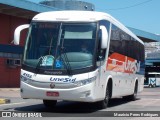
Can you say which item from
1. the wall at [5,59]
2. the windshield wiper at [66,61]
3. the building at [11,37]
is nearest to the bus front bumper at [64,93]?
the windshield wiper at [66,61]

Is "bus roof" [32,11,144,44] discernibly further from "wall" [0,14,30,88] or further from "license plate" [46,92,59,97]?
"wall" [0,14,30,88]

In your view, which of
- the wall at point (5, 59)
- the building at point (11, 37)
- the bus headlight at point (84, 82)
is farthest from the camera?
the wall at point (5, 59)

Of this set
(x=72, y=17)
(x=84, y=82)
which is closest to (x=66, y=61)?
(x=84, y=82)

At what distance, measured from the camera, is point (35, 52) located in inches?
536

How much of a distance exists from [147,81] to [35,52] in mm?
50986

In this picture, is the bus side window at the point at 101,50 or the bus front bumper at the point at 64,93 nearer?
the bus front bumper at the point at 64,93

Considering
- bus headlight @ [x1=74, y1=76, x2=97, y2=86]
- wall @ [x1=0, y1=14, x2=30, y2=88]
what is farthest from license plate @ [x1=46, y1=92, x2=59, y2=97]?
wall @ [x1=0, y1=14, x2=30, y2=88]

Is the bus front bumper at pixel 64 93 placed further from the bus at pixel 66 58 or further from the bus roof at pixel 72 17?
the bus roof at pixel 72 17

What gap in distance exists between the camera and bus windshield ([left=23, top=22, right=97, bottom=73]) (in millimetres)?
13250

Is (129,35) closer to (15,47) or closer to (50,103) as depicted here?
(50,103)

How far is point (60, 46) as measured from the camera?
1348 cm

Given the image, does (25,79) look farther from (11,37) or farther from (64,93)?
(11,37)

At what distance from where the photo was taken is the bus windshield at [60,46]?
1325 centimetres

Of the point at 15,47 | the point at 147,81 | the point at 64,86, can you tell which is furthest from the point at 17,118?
the point at 147,81
